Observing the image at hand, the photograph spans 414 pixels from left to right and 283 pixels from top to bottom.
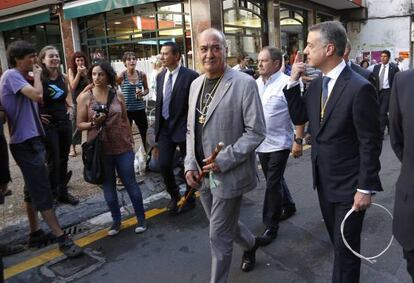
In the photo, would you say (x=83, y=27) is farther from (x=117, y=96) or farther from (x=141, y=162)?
(x=117, y=96)

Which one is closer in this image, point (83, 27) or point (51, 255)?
point (51, 255)

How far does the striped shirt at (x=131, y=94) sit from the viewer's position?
6.23 meters

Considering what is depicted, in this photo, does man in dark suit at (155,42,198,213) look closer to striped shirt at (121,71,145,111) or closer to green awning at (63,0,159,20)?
striped shirt at (121,71,145,111)

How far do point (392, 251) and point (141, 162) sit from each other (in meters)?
3.67

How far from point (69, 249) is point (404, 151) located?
2.92 metres

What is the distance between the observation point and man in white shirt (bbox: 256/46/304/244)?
3.74m

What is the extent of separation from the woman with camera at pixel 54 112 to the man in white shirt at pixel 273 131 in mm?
2375

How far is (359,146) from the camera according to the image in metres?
2.47

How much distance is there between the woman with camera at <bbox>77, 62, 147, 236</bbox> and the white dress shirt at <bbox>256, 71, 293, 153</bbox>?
1382mm

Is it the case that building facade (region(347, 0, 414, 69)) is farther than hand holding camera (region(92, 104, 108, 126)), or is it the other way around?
building facade (region(347, 0, 414, 69))

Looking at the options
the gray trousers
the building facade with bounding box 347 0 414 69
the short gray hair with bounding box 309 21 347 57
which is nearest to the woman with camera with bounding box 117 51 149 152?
the gray trousers

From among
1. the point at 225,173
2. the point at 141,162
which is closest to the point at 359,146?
the point at 225,173

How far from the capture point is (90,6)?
1138cm

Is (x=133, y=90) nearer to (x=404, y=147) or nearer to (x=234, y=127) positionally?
(x=234, y=127)
